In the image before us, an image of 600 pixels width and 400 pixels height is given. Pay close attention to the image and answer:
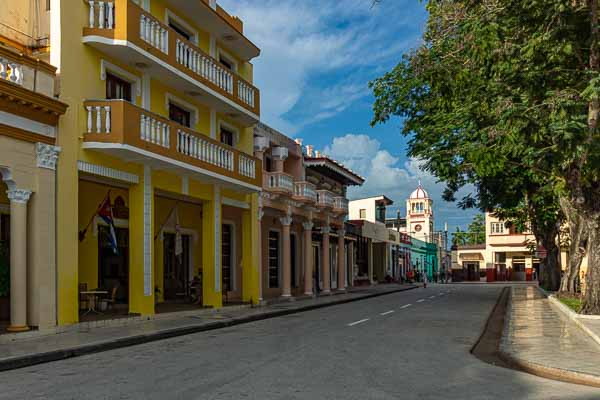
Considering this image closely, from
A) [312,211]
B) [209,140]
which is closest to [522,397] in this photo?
[209,140]

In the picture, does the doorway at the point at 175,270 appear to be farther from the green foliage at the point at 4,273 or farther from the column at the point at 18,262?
the column at the point at 18,262

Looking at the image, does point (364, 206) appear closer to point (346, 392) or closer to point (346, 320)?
point (346, 320)

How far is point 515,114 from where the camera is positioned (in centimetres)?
1486

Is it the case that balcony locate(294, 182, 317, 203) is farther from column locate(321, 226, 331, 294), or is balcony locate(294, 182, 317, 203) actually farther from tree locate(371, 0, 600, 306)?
tree locate(371, 0, 600, 306)

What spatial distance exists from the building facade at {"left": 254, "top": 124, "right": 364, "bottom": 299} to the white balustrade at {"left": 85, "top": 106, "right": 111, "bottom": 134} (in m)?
11.3

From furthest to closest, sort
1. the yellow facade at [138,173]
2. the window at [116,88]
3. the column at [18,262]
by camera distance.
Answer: the window at [116,88] < the yellow facade at [138,173] < the column at [18,262]

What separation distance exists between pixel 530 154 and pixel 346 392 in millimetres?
10126

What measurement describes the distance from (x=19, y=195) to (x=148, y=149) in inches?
163

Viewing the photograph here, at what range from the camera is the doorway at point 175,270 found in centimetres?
2648

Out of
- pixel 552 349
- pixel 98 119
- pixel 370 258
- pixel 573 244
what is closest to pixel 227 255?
pixel 98 119

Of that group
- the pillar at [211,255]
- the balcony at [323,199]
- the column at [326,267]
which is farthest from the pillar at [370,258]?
the pillar at [211,255]

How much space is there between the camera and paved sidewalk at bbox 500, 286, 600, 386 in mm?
10055

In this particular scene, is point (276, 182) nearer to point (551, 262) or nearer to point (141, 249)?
point (141, 249)

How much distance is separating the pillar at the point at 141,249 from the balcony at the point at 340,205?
18662mm
